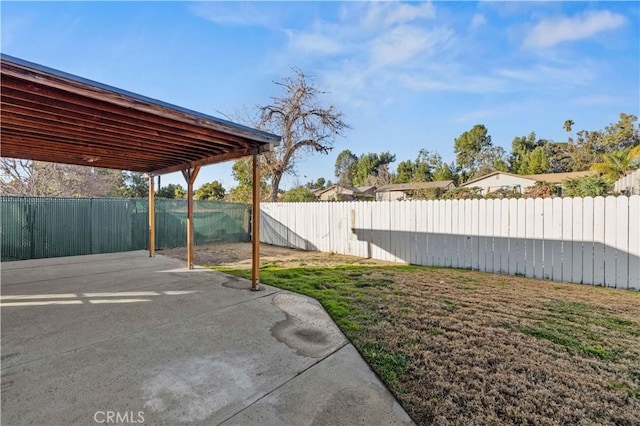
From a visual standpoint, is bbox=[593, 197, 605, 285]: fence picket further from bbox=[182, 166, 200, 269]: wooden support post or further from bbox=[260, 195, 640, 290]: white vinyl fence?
bbox=[182, 166, 200, 269]: wooden support post

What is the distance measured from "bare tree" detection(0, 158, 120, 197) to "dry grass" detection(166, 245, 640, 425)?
48.9 ft

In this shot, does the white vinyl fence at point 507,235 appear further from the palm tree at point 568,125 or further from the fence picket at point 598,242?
the palm tree at point 568,125

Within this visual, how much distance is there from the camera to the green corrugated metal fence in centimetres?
721

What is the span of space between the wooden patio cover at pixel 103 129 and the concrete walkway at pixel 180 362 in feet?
4.82

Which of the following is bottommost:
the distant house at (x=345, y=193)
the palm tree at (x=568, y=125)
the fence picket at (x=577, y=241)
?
the fence picket at (x=577, y=241)

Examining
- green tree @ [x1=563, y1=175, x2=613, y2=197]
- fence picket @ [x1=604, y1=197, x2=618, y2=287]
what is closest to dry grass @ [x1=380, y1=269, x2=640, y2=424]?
fence picket @ [x1=604, y1=197, x2=618, y2=287]

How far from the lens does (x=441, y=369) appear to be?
226cm

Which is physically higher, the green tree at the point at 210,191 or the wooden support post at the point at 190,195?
the green tree at the point at 210,191

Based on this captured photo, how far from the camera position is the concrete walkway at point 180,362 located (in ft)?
5.86

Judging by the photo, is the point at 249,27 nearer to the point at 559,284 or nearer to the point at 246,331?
the point at 246,331

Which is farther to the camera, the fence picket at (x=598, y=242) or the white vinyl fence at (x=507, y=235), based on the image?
the fence picket at (x=598, y=242)

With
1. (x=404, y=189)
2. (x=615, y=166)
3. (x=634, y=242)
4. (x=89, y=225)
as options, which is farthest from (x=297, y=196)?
(x=404, y=189)

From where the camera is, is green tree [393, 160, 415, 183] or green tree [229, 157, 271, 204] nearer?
green tree [229, 157, 271, 204]

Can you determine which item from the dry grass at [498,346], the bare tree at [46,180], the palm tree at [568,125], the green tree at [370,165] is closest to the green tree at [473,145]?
the palm tree at [568,125]
